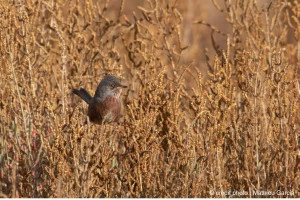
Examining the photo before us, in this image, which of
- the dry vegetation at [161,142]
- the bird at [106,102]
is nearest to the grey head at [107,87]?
the bird at [106,102]

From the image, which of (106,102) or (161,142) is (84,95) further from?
(161,142)

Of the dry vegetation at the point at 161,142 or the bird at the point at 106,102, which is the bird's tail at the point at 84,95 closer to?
the bird at the point at 106,102

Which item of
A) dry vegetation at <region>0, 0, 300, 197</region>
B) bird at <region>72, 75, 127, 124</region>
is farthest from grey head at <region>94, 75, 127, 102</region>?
dry vegetation at <region>0, 0, 300, 197</region>

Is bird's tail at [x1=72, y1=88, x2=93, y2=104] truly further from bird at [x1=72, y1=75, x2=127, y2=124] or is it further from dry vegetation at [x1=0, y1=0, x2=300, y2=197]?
dry vegetation at [x1=0, y1=0, x2=300, y2=197]

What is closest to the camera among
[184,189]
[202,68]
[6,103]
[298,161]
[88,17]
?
[184,189]

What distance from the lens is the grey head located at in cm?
610

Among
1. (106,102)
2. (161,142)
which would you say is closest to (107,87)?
(106,102)

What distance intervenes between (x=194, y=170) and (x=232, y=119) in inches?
22.6

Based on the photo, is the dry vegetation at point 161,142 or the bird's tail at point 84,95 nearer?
the dry vegetation at point 161,142

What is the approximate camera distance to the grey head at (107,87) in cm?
610

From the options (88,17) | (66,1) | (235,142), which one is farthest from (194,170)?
(66,1)

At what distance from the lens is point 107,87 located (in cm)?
611

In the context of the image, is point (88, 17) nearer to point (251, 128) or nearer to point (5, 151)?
point (5, 151)

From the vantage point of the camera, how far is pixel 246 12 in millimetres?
7402
